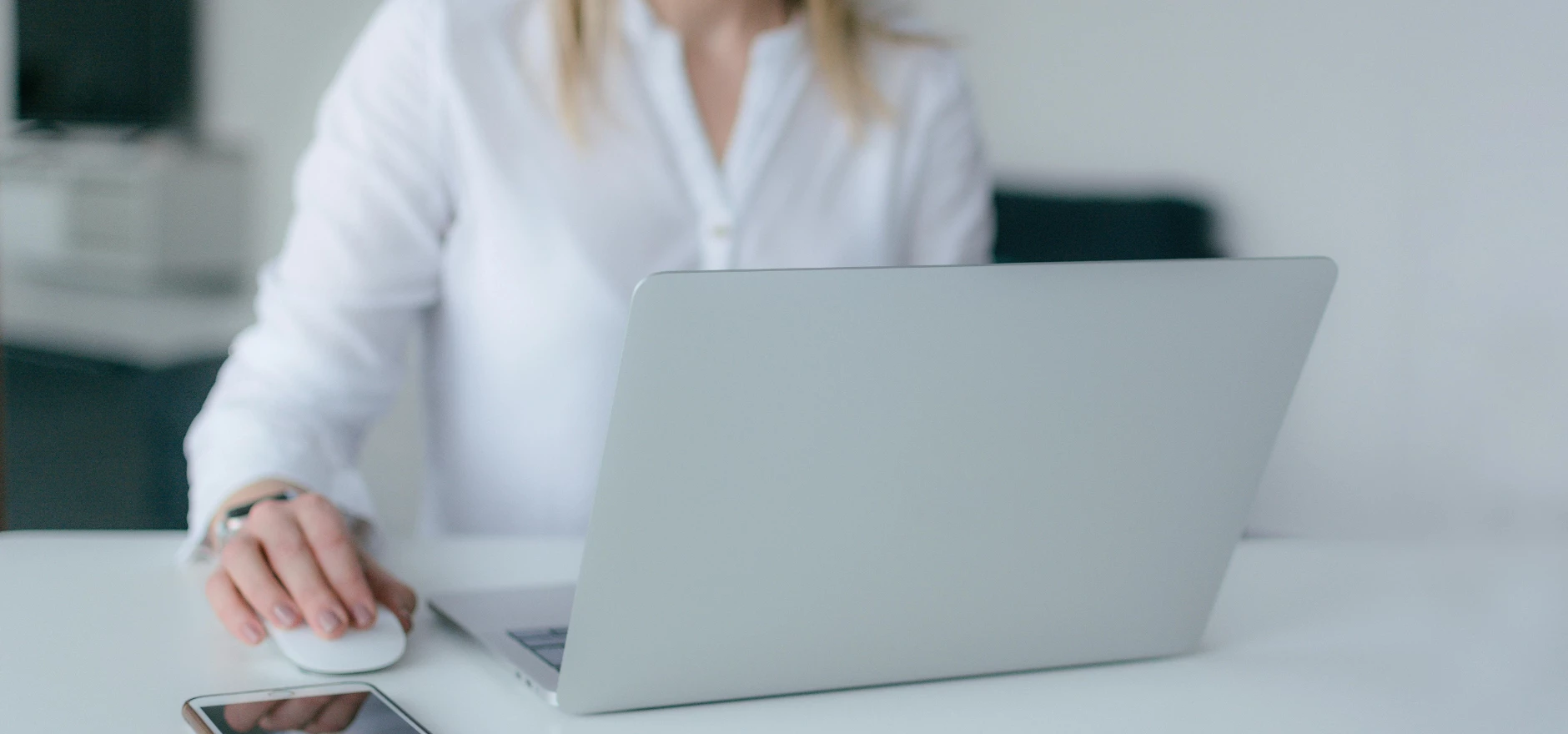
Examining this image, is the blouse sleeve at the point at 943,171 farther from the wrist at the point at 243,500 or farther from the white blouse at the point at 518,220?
the wrist at the point at 243,500

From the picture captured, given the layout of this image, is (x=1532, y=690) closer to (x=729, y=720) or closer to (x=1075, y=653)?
(x=1075, y=653)

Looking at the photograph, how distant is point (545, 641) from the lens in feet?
2.35

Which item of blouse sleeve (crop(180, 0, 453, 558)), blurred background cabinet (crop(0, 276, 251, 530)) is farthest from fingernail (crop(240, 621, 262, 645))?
blurred background cabinet (crop(0, 276, 251, 530))

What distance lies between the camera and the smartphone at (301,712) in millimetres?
576

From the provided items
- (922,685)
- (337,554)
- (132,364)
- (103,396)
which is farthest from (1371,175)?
(132,364)

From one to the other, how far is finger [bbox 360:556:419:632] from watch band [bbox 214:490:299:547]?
0.11 metres

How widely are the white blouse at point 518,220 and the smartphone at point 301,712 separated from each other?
0.45 m

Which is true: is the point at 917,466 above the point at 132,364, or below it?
above

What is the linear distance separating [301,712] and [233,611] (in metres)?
0.15

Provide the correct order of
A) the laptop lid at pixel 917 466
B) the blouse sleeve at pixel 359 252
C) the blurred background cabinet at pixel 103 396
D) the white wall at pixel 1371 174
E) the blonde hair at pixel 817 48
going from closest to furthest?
the laptop lid at pixel 917 466 < the blouse sleeve at pixel 359 252 < the blonde hair at pixel 817 48 < the white wall at pixel 1371 174 < the blurred background cabinet at pixel 103 396

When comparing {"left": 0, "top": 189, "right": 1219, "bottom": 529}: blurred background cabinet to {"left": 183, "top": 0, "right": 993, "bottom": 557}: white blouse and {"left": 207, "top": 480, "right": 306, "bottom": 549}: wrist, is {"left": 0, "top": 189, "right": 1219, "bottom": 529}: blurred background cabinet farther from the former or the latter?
{"left": 207, "top": 480, "right": 306, "bottom": 549}: wrist

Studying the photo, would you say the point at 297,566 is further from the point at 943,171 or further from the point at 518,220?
the point at 943,171


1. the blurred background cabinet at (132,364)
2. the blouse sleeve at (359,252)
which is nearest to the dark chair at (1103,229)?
the blurred background cabinet at (132,364)

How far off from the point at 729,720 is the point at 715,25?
31.6 inches
